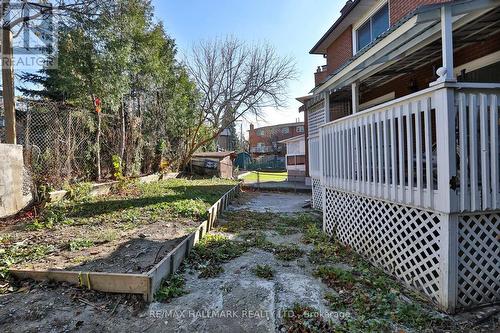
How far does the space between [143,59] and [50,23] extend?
3.76 m

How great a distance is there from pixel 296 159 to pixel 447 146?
17.4 meters

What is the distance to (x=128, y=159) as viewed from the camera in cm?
1158

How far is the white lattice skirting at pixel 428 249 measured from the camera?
3.25 m

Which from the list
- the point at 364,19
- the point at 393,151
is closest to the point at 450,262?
the point at 393,151

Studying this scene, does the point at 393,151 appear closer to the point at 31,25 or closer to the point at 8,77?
the point at 8,77

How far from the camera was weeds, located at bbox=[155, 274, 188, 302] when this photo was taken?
11.1ft

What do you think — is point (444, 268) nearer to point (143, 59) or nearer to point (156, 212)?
point (156, 212)

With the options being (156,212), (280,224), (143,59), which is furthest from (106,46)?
(280,224)

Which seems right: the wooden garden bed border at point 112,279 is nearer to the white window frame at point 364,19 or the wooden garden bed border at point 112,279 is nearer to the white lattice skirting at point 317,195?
the white lattice skirting at point 317,195

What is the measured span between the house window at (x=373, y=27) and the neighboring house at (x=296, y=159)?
386 inches

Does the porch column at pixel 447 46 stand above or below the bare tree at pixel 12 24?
below

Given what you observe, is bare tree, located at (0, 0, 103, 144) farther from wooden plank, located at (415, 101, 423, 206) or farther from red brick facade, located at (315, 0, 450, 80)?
wooden plank, located at (415, 101, 423, 206)

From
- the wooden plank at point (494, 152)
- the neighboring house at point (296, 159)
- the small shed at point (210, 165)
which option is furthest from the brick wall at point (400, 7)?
the small shed at point (210, 165)

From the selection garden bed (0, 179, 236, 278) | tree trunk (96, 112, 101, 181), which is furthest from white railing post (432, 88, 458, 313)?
tree trunk (96, 112, 101, 181)
